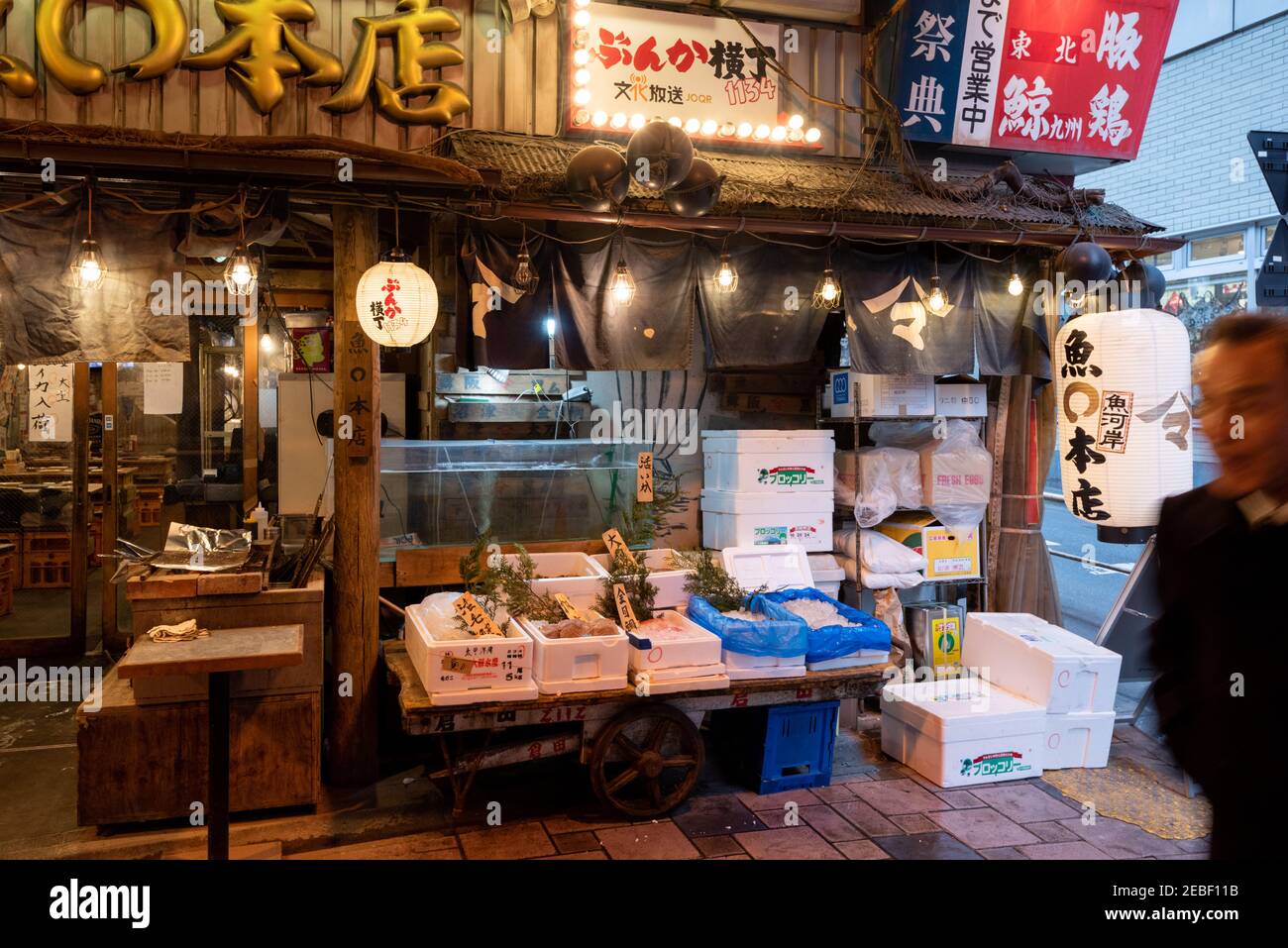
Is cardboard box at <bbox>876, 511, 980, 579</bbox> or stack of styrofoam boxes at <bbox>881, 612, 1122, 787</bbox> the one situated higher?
cardboard box at <bbox>876, 511, 980, 579</bbox>

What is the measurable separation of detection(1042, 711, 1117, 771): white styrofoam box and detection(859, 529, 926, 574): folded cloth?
197 centimetres

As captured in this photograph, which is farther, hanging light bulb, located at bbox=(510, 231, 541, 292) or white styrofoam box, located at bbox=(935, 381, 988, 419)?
white styrofoam box, located at bbox=(935, 381, 988, 419)

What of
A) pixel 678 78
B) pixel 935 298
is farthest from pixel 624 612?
pixel 678 78

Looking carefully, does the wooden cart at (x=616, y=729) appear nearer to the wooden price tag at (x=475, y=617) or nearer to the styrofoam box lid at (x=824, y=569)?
the wooden price tag at (x=475, y=617)

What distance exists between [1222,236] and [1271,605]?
55.7ft

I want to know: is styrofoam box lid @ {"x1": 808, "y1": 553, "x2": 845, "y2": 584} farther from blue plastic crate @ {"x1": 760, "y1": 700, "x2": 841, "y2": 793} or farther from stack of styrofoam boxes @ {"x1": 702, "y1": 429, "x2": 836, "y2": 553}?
blue plastic crate @ {"x1": 760, "y1": 700, "x2": 841, "y2": 793}

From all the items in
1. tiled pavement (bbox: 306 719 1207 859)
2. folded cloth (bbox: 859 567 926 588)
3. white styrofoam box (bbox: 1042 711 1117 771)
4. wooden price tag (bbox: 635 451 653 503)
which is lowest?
tiled pavement (bbox: 306 719 1207 859)

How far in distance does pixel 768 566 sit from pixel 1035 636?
247 centimetres

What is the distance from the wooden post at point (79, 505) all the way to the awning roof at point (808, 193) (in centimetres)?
609

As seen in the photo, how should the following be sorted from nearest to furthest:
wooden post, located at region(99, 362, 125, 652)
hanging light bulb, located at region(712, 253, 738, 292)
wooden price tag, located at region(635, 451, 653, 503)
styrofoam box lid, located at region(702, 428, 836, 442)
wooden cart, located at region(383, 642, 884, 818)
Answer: wooden cart, located at region(383, 642, 884, 818)
hanging light bulb, located at region(712, 253, 738, 292)
styrofoam box lid, located at region(702, 428, 836, 442)
wooden price tag, located at region(635, 451, 653, 503)
wooden post, located at region(99, 362, 125, 652)

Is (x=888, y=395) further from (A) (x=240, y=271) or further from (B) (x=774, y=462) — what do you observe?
(A) (x=240, y=271)

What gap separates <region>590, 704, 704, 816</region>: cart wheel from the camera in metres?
6.44

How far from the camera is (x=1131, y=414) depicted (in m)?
7.54

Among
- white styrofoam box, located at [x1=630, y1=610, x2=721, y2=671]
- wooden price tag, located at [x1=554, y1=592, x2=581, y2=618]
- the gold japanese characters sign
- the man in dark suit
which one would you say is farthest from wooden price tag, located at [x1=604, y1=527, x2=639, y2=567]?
the man in dark suit
